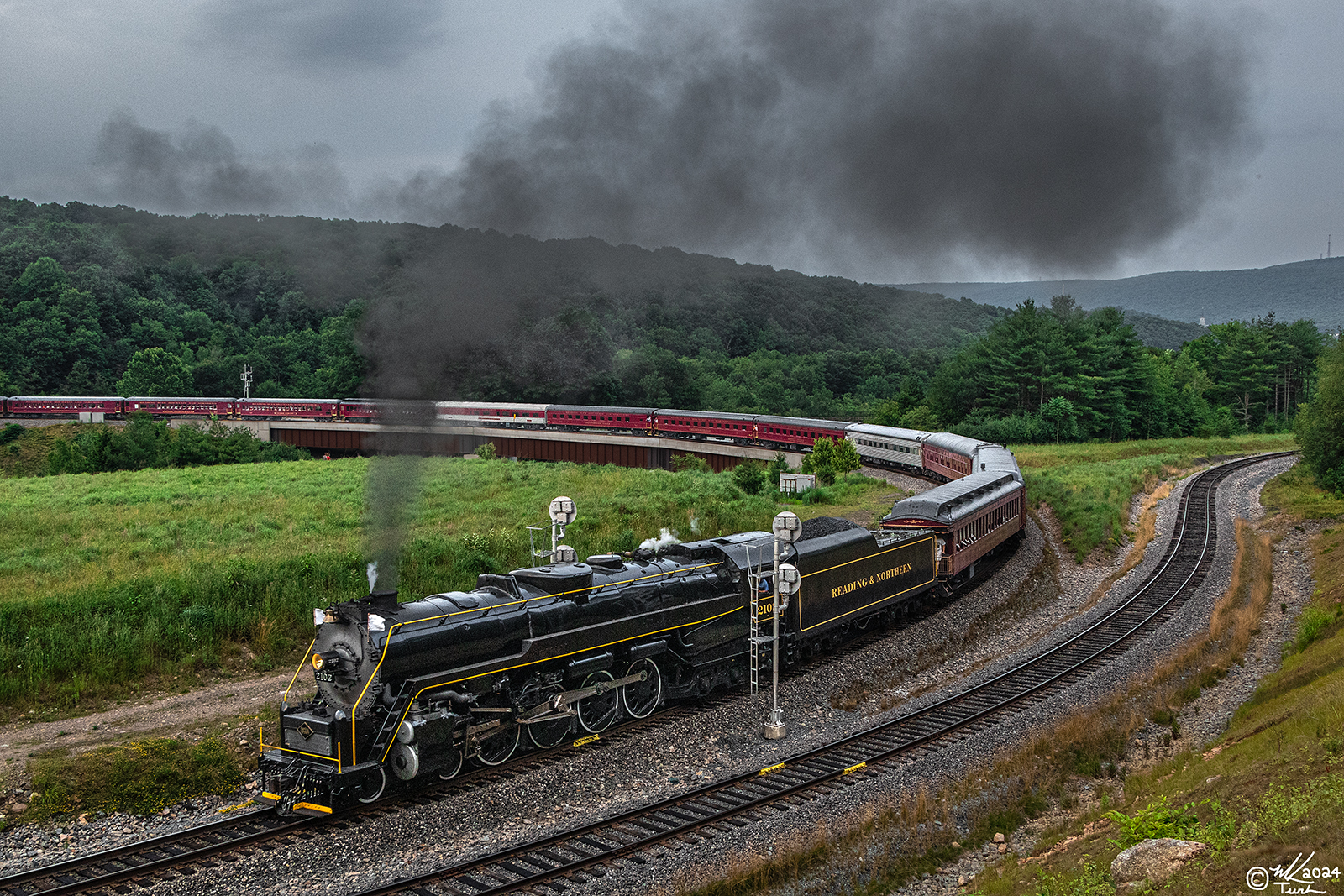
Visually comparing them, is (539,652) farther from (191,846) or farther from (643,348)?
(643,348)

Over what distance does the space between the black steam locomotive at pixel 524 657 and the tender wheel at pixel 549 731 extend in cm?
3

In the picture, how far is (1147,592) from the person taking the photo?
88.7ft

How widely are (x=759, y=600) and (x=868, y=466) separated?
3787 cm

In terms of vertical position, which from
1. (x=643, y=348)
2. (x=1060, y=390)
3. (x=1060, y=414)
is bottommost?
(x=1060, y=414)

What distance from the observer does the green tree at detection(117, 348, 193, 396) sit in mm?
82688

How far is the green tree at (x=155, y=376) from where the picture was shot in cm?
8269

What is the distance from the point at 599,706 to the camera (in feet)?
50.9

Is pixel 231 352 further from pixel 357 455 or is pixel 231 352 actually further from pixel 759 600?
pixel 759 600

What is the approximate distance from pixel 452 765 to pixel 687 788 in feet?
11.0

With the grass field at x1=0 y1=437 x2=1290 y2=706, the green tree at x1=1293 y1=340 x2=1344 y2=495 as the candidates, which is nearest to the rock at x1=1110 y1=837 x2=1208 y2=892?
the grass field at x1=0 y1=437 x2=1290 y2=706

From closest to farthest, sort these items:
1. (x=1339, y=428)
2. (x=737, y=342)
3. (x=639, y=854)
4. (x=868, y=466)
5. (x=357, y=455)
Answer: (x=639, y=854) < (x=1339, y=428) < (x=868, y=466) < (x=357, y=455) < (x=737, y=342)

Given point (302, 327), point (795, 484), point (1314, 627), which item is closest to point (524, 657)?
point (1314, 627)

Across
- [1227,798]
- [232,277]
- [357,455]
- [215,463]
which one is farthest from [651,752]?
[232,277]

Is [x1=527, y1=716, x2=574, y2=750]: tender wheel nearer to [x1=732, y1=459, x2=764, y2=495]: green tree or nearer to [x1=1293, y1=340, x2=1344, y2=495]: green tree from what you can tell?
[x1=732, y1=459, x2=764, y2=495]: green tree
